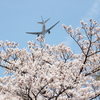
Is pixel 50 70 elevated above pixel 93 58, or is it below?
below

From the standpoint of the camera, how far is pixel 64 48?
571 inches

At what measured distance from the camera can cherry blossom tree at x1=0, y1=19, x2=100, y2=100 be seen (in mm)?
6992

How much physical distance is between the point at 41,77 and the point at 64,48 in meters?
8.06

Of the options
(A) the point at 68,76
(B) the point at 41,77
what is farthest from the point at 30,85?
(A) the point at 68,76

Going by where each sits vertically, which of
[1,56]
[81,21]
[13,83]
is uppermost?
[81,21]

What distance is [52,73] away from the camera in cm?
707

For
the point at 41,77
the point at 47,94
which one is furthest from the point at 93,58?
the point at 41,77

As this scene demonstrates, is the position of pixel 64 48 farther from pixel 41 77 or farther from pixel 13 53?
pixel 41 77

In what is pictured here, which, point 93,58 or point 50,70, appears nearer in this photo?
point 50,70

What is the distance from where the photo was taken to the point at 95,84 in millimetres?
11383

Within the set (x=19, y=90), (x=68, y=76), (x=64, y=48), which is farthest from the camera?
(x=64, y=48)

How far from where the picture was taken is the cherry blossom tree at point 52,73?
6992mm

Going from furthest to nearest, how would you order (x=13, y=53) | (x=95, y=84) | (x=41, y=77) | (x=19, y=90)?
(x=13, y=53), (x=95, y=84), (x=19, y=90), (x=41, y=77)

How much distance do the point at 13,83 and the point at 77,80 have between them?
303cm
